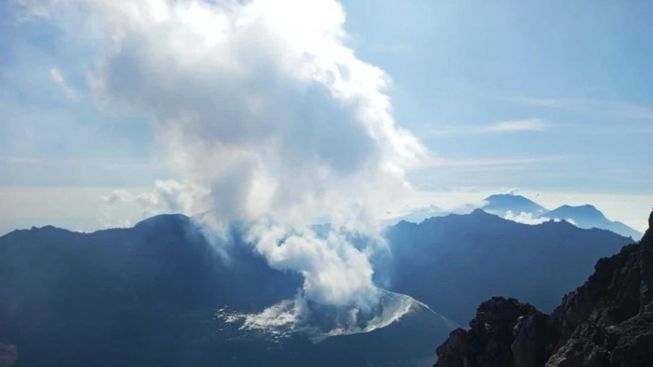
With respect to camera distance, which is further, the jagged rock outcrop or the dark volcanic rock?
the dark volcanic rock

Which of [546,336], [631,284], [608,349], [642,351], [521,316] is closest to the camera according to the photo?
[642,351]

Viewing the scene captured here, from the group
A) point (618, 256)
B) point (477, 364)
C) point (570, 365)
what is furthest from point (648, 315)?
point (477, 364)

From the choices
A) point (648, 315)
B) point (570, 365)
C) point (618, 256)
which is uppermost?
point (618, 256)

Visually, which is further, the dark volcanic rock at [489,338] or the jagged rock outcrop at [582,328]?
the dark volcanic rock at [489,338]

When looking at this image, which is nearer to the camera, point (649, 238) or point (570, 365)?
point (570, 365)

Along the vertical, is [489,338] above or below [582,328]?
above

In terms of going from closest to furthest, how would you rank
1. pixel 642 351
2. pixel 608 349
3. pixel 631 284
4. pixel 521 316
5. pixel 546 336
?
pixel 642 351 < pixel 608 349 < pixel 631 284 < pixel 546 336 < pixel 521 316

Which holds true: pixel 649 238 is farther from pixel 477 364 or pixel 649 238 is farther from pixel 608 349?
pixel 477 364

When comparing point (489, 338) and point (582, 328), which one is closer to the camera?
point (582, 328)
